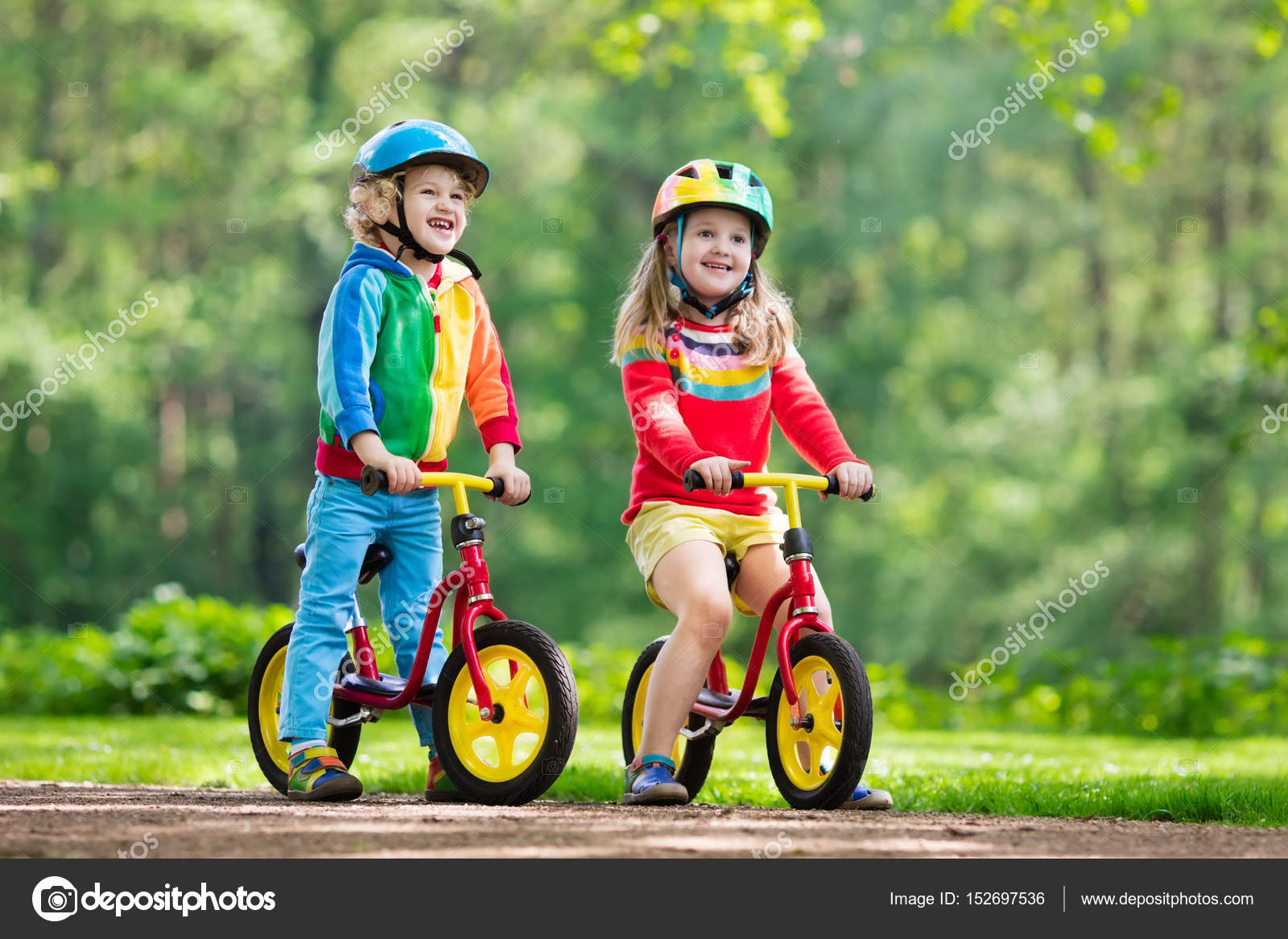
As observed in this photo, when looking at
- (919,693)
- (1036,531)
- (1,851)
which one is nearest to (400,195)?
(1,851)

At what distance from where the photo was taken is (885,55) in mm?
14484

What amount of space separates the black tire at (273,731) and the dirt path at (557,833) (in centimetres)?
44

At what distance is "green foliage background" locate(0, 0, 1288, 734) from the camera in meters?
16.6

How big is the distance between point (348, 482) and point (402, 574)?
34 cm

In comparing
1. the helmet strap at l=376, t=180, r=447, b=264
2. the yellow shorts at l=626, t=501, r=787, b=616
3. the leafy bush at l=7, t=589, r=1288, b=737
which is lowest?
the leafy bush at l=7, t=589, r=1288, b=737

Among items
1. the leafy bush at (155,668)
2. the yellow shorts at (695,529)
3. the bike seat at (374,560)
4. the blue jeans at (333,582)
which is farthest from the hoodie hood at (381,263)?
the leafy bush at (155,668)

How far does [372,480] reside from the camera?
383 centimetres

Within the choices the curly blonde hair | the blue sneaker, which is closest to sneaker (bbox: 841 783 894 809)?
the blue sneaker

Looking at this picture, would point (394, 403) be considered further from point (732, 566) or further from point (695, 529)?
point (732, 566)

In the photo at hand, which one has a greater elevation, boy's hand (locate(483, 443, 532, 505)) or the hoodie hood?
the hoodie hood

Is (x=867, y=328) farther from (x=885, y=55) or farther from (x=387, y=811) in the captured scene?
(x=387, y=811)

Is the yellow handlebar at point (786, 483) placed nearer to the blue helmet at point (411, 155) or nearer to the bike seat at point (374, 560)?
the bike seat at point (374, 560)

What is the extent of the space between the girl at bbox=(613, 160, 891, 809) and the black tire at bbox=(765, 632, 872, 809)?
0.66 ft
